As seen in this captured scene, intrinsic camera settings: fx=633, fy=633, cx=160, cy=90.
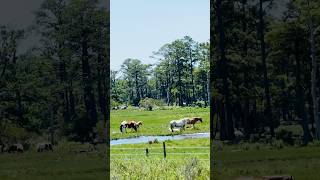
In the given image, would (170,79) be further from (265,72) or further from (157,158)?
(157,158)

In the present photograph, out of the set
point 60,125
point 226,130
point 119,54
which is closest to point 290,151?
point 226,130

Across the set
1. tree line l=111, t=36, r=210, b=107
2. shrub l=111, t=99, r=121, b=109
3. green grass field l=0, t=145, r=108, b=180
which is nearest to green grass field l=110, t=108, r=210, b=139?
tree line l=111, t=36, r=210, b=107

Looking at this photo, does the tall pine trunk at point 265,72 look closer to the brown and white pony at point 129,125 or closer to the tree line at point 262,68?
the tree line at point 262,68

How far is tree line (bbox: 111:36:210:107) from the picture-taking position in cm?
1585

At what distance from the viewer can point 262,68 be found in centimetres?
1814

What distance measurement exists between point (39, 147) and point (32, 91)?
68.6 inches

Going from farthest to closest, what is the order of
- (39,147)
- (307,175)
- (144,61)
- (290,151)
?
1. (39,147)
2. (290,151)
3. (144,61)
4. (307,175)

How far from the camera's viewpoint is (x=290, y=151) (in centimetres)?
1709

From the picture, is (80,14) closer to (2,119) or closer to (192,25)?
(2,119)

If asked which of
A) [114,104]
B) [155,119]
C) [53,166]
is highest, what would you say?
[114,104]

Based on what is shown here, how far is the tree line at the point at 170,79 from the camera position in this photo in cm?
1585

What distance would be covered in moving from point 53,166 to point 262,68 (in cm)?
650

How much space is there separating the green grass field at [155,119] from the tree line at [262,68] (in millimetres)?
1888

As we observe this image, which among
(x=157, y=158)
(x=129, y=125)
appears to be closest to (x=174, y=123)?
(x=129, y=125)
